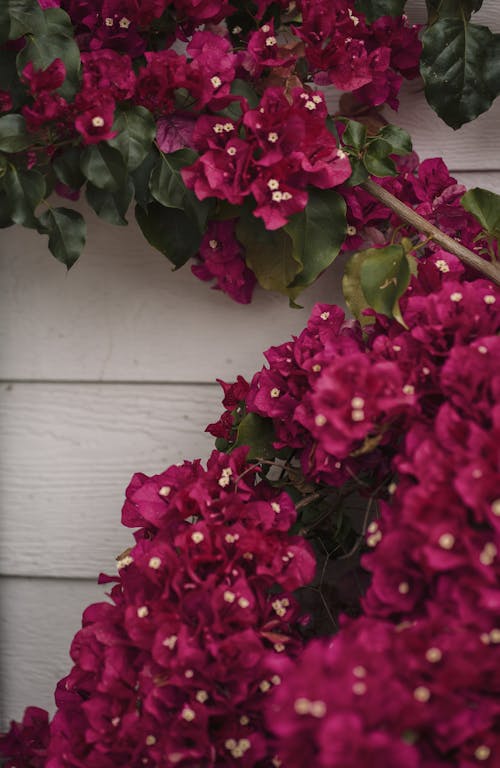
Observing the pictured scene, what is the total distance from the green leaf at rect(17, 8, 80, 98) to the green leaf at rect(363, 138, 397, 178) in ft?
1.01

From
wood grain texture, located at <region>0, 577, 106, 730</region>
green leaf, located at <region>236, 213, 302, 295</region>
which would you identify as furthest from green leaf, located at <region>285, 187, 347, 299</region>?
wood grain texture, located at <region>0, 577, 106, 730</region>

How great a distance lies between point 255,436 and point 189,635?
9.5 inches

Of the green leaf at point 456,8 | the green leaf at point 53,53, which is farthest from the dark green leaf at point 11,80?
the green leaf at point 456,8

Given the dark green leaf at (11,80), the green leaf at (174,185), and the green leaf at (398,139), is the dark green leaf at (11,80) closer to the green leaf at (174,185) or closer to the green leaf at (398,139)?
the green leaf at (174,185)

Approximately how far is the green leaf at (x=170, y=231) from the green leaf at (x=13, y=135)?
0.15 m

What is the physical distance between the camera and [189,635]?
642 millimetres

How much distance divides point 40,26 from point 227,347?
1.38 feet

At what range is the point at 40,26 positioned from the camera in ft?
2.48

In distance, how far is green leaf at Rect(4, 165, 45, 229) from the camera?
768 millimetres

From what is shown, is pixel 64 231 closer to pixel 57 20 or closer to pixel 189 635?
pixel 57 20

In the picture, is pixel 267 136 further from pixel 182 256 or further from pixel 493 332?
pixel 493 332

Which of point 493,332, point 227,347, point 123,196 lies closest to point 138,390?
point 227,347

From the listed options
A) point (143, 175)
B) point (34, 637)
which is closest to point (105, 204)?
point (143, 175)

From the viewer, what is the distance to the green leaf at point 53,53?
0.75m
